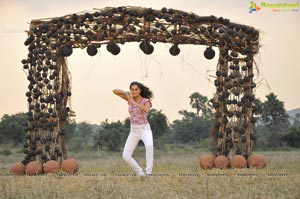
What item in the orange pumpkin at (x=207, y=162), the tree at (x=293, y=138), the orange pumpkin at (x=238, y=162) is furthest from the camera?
the tree at (x=293, y=138)

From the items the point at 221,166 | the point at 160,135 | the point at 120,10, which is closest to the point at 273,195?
the point at 221,166

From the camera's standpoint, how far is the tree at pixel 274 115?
3250cm

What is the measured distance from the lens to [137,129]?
9.59 meters

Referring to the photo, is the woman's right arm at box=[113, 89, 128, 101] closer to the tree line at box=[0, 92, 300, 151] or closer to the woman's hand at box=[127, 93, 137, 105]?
the woman's hand at box=[127, 93, 137, 105]

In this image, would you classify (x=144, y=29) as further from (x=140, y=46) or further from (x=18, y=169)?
(x=18, y=169)

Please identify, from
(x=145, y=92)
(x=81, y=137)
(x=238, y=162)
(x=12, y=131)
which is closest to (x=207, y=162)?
(x=238, y=162)

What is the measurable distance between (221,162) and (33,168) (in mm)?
3537

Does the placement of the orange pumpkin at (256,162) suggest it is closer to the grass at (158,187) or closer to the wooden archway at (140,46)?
the wooden archway at (140,46)

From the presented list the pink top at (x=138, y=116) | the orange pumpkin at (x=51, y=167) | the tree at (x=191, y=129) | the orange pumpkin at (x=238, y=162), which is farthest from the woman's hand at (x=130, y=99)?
the tree at (x=191, y=129)

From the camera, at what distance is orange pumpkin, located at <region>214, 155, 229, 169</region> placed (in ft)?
38.5

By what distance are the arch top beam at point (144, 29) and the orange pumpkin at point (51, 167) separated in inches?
91.4

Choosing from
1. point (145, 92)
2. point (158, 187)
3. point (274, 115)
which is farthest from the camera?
point (274, 115)

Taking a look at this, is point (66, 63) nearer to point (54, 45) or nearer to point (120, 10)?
point (54, 45)

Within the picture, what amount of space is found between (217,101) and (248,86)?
0.68 m
